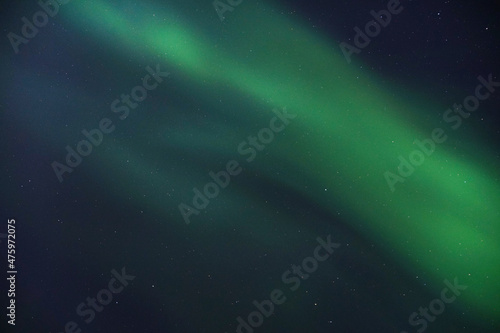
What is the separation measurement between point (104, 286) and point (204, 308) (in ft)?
0.71

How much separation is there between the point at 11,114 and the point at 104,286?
0.41 metres

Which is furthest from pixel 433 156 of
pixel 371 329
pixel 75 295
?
pixel 75 295

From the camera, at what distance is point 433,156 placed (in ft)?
3.11

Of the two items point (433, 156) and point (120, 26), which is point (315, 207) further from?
point (120, 26)

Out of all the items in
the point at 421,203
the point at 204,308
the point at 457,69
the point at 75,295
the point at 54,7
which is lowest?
the point at 75,295

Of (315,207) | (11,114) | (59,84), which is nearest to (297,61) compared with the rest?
(315,207)

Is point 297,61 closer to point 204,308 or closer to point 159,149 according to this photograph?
point 159,149

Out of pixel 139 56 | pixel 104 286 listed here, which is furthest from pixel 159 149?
pixel 104 286

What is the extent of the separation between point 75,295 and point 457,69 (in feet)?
3.01

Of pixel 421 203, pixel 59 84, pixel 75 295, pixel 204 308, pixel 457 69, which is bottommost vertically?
pixel 75 295

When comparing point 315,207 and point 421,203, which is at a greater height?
point 421,203

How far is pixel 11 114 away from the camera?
3.25 feet

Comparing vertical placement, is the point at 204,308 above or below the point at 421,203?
below

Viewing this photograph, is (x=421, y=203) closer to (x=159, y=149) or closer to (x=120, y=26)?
(x=159, y=149)
